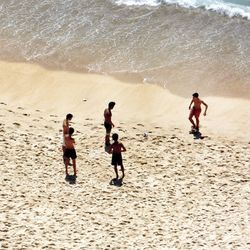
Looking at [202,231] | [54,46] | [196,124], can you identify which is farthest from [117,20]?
[202,231]

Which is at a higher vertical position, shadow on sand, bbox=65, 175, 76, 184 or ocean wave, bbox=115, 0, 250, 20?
ocean wave, bbox=115, 0, 250, 20

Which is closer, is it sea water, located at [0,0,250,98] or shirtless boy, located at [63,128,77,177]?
shirtless boy, located at [63,128,77,177]

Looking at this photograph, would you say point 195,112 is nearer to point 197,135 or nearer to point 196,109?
point 196,109

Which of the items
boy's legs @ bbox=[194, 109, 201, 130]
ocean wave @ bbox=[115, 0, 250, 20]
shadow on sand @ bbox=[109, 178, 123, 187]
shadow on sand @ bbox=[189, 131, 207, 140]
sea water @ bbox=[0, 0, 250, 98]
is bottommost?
shadow on sand @ bbox=[109, 178, 123, 187]

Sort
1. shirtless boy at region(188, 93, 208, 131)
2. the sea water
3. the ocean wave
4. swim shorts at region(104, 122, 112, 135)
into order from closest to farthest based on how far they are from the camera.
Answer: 1. swim shorts at region(104, 122, 112, 135)
2. shirtless boy at region(188, 93, 208, 131)
3. the sea water
4. the ocean wave

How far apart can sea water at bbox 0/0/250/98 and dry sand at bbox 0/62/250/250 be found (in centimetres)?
99

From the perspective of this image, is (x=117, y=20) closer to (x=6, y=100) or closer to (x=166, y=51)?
(x=166, y=51)

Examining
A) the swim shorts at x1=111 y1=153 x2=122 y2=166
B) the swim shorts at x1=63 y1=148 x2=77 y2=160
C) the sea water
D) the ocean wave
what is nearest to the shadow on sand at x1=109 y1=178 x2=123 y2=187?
the swim shorts at x1=111 y1=153 x2=122 y2=166

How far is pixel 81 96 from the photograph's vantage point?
71.0 feet

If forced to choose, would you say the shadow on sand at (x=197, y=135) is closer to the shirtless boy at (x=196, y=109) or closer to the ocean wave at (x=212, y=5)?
the shirtless boy at (x=196, y=109)

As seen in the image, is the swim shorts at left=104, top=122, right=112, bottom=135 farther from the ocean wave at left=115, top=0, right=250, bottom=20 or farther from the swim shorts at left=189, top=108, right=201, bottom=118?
the ocean wave at left=115, top=0, right=250, bottom=20

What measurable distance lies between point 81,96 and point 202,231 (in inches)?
309

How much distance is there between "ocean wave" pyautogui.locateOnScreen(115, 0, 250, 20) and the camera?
2661cm

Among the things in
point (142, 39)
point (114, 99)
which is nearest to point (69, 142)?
point (114, 99)
